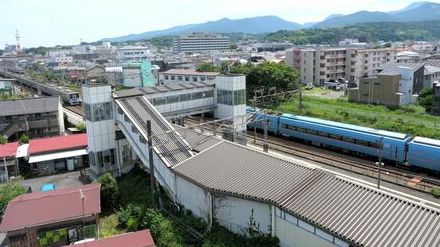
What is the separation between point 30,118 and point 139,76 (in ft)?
138

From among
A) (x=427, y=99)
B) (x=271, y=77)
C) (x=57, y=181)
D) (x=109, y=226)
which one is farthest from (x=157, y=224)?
(x=427, y=99)

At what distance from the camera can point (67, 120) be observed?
48750mm

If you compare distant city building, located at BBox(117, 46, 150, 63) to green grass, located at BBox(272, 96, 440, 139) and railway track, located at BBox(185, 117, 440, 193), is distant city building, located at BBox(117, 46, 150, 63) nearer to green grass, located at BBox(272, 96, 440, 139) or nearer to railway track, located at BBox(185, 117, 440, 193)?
green grass, located at BBox(272, 96, 440, 139)

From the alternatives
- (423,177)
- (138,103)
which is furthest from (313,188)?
(138,103)

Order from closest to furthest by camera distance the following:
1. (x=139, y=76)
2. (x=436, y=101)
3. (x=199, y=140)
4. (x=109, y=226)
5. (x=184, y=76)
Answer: (x=109, y=226) < (x=199, y=140) < (x=436, y=101) < (x=184, y=76) < (x=139, y=76)

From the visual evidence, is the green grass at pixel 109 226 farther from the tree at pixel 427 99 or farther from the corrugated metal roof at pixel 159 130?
the tree at pixel 427 99

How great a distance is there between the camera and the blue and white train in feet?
86.0

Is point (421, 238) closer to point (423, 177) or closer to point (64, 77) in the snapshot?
point (423, 177)

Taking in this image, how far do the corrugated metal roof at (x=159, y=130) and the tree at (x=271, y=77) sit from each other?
29.4 m

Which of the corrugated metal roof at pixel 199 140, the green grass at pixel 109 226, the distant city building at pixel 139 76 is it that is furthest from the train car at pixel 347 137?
the distant city building at pixel 139 76

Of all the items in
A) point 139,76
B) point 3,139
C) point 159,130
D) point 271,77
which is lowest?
point 3,139

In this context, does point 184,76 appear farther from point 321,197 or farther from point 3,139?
point 321,197

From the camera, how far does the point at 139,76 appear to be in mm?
80938

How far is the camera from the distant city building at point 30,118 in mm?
39469
